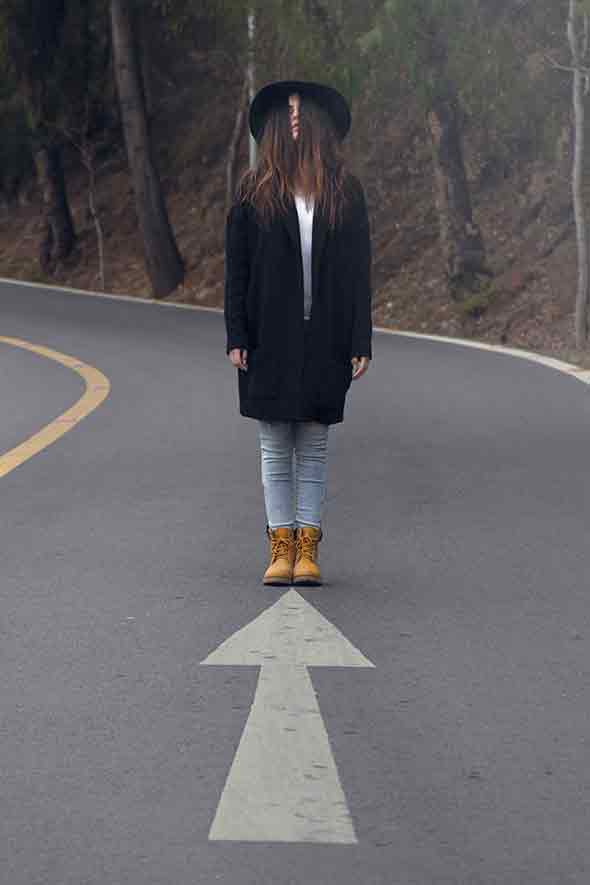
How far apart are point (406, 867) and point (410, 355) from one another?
17.0 metres

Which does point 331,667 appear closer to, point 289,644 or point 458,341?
point 289,644

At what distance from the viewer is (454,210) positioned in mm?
28234

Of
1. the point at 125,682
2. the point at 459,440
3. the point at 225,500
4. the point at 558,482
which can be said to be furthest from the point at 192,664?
the point at 459,440

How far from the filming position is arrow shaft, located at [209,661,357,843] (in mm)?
4621

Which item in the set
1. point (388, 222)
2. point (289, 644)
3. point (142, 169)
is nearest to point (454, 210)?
point (388, 222)

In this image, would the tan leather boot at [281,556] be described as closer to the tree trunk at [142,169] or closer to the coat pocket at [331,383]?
the coat pocket at [331,383]

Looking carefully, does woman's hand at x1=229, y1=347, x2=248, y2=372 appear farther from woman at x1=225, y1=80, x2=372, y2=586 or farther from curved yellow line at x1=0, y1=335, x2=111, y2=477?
curved yellow line at x1=0, y1=335, x2=111, y2=477

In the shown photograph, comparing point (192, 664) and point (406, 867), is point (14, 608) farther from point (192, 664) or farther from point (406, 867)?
point (406, 867)

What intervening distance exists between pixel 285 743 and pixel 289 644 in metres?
1.27

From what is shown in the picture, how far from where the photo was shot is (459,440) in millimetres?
12914

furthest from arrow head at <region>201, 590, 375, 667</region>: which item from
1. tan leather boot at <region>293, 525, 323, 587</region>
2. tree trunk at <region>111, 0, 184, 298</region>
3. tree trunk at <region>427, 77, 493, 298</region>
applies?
tree trunk at <region>111, 0, 184, 298</region>

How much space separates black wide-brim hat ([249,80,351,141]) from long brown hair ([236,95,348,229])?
0.02m

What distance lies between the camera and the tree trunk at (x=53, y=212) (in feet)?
142

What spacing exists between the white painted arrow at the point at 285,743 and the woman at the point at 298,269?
0.91m
